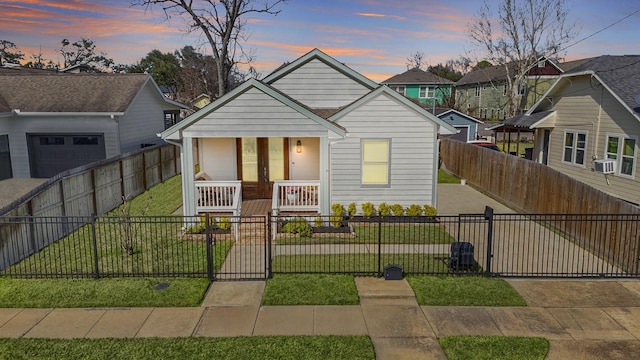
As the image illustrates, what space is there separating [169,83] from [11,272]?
2832 inches

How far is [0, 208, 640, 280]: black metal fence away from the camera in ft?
32.8

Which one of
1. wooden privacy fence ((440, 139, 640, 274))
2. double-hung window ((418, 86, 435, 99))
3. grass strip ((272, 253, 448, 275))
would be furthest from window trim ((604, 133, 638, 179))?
double-hung window ((418, 86, 435, 99))

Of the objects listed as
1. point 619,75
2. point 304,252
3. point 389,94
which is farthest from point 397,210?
point 619,75

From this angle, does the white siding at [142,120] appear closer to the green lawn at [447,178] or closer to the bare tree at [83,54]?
the green lawn at [447,178]

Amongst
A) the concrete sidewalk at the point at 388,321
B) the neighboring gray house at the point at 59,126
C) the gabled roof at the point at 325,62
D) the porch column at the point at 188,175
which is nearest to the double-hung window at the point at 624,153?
the concrete sidewalk at the point at 388,321

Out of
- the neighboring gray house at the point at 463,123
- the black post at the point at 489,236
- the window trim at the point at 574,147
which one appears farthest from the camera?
the neighboring gray house at the point at 463,123

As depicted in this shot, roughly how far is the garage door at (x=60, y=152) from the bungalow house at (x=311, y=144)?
7.91 metres

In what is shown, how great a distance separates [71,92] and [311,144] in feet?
47.3

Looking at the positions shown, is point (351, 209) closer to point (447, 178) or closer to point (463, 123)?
point (447, 178)

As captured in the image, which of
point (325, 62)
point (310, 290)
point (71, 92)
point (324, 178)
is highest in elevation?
point (325, 62)

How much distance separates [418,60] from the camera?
76.1 meters

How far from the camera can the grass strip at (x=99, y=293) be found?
8531 millimetres

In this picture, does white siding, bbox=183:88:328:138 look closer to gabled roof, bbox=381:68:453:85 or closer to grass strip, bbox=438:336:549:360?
grass strip, bbox=438:336:549:360

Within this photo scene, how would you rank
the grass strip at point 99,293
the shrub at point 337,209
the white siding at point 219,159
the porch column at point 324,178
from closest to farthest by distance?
the grass strip at point 99,293 → the porch column at point 324,178 → the shrub at point 337,209 → the white siding at point 219,159
